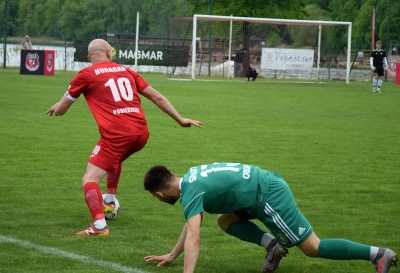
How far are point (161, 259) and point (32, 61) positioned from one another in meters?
28.9

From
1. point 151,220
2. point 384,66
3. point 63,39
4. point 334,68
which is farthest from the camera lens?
point 63,39

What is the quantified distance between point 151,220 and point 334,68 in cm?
3311

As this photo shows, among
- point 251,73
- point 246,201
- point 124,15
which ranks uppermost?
point 124,15

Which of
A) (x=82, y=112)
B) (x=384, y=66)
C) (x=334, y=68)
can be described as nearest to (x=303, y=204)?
(x=82, y=112)

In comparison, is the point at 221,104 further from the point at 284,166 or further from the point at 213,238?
the point at 213,238

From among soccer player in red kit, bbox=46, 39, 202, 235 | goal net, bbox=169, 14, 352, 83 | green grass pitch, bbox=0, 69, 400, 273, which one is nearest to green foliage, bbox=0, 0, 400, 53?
goal net, bbox=169, 14, 352, 83

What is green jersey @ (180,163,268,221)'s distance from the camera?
472 centimetres

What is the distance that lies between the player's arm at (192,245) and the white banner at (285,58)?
29.0m

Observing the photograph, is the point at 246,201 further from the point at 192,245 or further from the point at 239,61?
the point at 239,61

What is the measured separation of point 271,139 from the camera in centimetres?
1355

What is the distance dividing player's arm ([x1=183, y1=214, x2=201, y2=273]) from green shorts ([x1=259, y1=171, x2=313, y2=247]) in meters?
0.59

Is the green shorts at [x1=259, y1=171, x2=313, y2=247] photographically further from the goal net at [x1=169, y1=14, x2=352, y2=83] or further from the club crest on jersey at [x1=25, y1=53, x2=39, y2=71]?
the club crest on jersey at [x1=25, y1=53, x2=39, y2=71]

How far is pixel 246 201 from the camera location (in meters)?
4.91

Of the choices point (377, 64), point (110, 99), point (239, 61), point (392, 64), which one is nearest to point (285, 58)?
point (239, 61)
